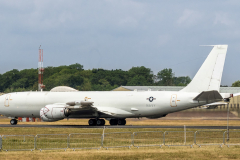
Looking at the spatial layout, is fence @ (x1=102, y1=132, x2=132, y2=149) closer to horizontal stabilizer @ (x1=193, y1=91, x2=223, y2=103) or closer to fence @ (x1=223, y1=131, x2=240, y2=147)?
fence @ (x1=223, y1=131, x2=240, y2=147)

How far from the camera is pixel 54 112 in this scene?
43.1 m

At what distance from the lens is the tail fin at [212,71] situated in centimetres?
4125

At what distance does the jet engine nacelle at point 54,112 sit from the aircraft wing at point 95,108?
2.32ft

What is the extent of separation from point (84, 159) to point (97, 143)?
5.31m

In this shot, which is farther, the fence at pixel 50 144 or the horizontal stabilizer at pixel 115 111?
the horizontal stabilizer at pixel 115 111

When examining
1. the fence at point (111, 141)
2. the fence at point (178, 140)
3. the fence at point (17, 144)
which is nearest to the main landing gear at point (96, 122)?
the fence at point (111, 141)

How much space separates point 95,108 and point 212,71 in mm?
12534

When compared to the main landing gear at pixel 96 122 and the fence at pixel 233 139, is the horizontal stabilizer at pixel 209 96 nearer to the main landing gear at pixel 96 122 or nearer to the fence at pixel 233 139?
Answer: the fence at pixel 233 139

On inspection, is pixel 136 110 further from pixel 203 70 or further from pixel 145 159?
pixel 145 159

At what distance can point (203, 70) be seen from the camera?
42000 millimetres

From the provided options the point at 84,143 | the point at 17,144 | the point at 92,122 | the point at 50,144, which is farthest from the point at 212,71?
the point at 17,144

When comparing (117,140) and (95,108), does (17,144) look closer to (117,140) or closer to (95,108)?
(117,140)

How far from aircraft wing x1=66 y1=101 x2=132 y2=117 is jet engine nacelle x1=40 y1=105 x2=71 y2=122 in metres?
0.71

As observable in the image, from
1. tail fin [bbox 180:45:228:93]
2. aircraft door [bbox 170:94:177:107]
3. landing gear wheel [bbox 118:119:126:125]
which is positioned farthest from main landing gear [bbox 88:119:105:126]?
tail fin [bbox 180:45:228:93]
